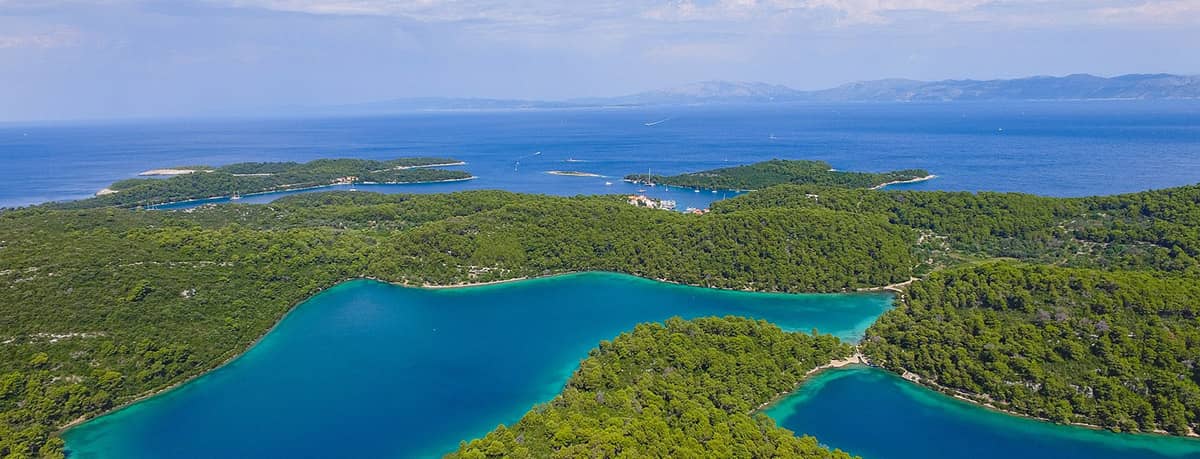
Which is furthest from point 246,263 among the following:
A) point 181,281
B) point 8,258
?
point 8,258

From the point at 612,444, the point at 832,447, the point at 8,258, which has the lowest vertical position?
the point at 832,447

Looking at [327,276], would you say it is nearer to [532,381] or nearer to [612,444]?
[532,381]

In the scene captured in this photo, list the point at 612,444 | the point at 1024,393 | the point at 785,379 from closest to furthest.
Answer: the point at 612,444 < the point at 1024,393 < the point at 785,379

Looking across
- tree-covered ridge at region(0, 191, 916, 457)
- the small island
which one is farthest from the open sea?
the small island

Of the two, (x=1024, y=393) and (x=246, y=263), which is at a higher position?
(x=246, y=263)

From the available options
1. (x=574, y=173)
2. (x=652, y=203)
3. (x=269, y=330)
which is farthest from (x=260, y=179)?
(x=269, y=330)

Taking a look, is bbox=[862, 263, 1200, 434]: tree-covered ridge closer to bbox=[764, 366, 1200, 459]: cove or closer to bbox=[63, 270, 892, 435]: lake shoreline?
bbox=[764, 366, 1200, 459]: cove

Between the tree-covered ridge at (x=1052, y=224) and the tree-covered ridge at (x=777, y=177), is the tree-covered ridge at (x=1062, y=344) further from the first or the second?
the tree-covered ridge at (x=777, y=177)
